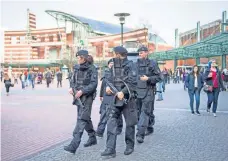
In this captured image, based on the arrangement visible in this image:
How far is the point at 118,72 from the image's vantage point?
17.3 feet

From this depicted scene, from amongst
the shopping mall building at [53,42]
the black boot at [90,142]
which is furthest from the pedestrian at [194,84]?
the shopping mall building at [53,42]

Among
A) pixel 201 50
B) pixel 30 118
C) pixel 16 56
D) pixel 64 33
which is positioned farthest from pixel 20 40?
pixel 30 118

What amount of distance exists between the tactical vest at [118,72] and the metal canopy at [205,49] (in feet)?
46.5

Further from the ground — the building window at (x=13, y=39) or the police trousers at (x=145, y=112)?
the building window at (x=13, y=39)

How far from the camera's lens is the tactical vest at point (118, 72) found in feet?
17.2

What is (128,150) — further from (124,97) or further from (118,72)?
(118,72)

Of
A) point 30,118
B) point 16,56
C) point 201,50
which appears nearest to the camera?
point 30,118

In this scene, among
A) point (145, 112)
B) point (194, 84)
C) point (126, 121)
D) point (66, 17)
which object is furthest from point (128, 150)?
point (66, 17)

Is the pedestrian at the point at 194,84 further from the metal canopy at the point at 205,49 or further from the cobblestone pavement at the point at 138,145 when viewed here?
the metal canopy at the point at 205,49

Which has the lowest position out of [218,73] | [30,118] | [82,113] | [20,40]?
[30,118]

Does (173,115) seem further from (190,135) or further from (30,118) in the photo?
(30,118)

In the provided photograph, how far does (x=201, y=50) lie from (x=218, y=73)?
23.8 meters

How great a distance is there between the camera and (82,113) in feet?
17.8

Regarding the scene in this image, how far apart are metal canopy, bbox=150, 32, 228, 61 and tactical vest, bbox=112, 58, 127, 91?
14.2 metres
